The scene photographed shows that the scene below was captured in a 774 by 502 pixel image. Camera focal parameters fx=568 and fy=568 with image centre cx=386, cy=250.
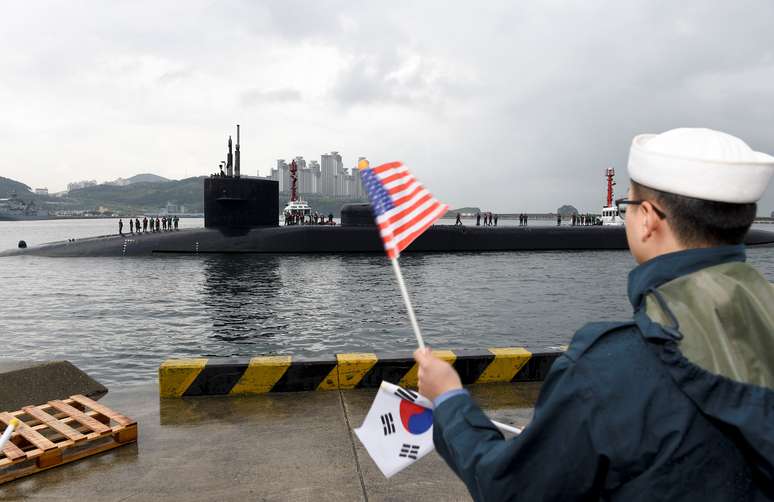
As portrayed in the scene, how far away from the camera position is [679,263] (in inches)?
62.2

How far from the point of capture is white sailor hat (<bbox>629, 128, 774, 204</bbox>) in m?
1.62

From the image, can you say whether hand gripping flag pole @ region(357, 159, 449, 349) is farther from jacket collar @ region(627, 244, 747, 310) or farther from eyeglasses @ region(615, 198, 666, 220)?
jacket collar @ region(627, 244, 747, 310)

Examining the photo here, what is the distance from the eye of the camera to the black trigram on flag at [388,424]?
2588mm

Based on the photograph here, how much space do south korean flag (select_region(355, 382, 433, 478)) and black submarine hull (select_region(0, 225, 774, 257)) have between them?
35.6 meters

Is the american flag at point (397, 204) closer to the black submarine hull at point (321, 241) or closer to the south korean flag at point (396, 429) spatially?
the south korean flag at point (396, 429)

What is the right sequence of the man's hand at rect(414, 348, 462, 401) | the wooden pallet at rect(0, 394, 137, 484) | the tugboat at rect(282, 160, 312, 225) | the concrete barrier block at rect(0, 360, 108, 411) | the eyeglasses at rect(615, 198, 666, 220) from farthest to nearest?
A: the tugboat at rect(282, 160, 312, 225), the concrete barrier block at rect(0, 360, 108, 411), the wooden pallet at rect(0, 394, 137, 484), the man's hand at rect(414, 348, 462, 401), the eyeglasses at rect(615, 198, 666, 220)

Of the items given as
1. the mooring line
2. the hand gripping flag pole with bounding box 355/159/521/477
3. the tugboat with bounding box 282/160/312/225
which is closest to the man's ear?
the hand gripping flag pole with bounding box 355/159/521/477

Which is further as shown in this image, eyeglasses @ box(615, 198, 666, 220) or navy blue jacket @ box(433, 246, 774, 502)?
eyeglasses @ box(615, 198, 666, 220)

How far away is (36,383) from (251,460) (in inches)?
143

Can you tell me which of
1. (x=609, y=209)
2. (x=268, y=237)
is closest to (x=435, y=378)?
(x=268, y=237)

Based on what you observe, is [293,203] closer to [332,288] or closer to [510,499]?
[332,288]

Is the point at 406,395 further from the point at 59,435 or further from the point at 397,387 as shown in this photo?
the point at 59,435

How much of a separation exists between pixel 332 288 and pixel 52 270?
1842cm

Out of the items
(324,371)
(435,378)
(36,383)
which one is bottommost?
(36,383)
